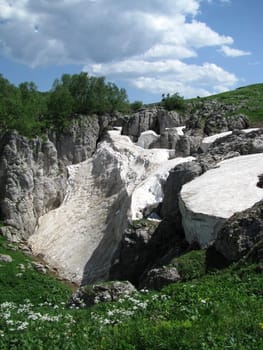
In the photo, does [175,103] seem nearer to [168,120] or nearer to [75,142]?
[168,120]

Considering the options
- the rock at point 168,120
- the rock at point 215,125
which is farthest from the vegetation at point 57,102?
the rock at point 215,125

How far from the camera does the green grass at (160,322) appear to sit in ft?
31.0

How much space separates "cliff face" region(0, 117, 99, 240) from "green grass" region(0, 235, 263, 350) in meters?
30.7

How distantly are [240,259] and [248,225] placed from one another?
2.12 m

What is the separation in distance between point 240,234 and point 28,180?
29.8 metres

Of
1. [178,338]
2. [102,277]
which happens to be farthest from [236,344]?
[102,277]

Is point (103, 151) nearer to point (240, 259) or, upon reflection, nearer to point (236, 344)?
point (240, 259)

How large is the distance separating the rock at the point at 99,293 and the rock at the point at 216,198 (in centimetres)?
557

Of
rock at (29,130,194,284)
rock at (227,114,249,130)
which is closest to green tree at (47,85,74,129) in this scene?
rock at (29,130,194,284)

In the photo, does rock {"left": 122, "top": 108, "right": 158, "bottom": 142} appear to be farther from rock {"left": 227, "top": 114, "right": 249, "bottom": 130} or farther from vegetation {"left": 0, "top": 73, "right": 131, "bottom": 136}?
rock {"left": 227, "top": 114, "right": 249, "bottom": 130}

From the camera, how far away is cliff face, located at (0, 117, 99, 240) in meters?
44.0

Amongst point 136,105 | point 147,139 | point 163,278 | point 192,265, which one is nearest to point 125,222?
point 147,139

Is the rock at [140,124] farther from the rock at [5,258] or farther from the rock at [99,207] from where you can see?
the rock at [5,258]

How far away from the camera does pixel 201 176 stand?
28.6 metres
